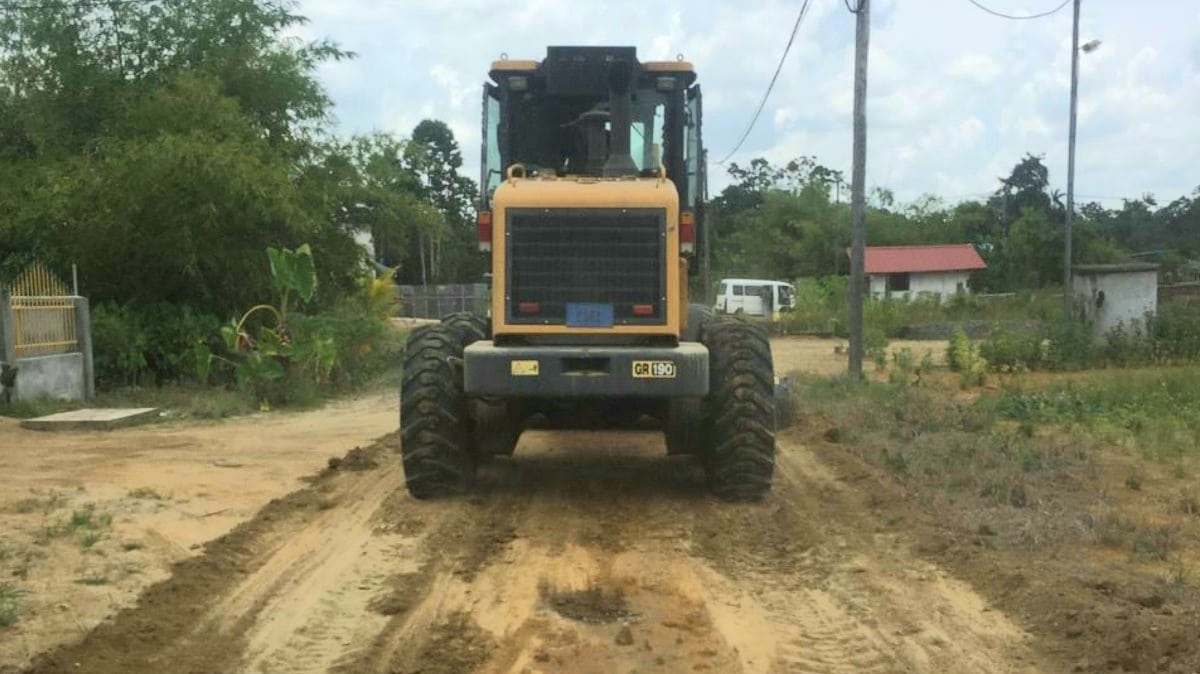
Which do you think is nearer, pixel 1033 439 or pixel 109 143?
pixel 1033 439

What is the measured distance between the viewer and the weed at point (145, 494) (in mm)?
9203

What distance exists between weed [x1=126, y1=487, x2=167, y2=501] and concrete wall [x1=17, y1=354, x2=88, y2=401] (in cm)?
769

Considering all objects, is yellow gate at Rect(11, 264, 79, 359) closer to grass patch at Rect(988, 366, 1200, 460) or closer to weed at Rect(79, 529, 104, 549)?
weed at Rect(79, 529, 104, 549)

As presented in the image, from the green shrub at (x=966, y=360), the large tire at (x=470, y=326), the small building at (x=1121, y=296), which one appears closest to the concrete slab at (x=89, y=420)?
the large tire at (x=470, y=326)

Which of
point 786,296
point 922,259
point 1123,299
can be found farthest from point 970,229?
point 1123,299

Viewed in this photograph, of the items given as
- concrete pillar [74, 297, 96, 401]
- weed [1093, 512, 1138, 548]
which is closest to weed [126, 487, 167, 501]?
weed [1093, 512, 1138, 548]

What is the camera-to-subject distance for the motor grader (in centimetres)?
845

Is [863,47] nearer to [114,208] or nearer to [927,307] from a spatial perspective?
[114,208]

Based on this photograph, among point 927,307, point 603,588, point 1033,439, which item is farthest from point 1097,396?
point 927,307

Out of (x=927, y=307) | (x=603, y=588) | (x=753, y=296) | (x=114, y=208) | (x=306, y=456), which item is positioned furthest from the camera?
(x=753, y=296)

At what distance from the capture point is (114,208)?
60.1 ft

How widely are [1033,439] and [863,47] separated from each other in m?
8.86

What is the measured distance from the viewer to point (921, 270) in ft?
200

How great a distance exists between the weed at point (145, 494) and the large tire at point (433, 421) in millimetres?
1952
